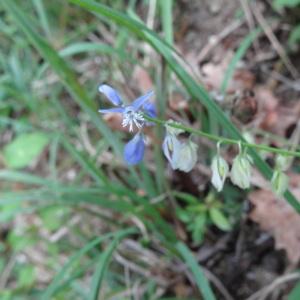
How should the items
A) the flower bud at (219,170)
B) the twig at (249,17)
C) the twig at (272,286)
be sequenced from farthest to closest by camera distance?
the twig at (249,17), the twig at (272,286), the flower bud at (219,170)

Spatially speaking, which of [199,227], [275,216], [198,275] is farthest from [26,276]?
[275,216]

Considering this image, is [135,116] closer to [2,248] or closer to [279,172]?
[279,172]

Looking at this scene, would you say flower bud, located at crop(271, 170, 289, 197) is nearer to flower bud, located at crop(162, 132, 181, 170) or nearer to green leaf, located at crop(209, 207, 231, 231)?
flower bud, located at crop(162, 132, 181, 170)

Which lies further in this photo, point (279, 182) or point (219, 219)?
point (219, 219)

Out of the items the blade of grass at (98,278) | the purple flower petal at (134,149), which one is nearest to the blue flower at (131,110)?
the purple flower petal at (134,149)

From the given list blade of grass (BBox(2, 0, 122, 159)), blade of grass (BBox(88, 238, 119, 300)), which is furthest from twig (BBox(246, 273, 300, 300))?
blade of grass (BBox(2, 0, 122, 159))

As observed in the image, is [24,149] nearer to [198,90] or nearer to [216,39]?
[216,39]

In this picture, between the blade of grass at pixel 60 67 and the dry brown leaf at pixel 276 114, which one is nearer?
the blade of grass at pixel 60 67

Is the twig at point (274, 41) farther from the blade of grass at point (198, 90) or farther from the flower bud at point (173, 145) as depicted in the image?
the flower bud at point (173, 145)
